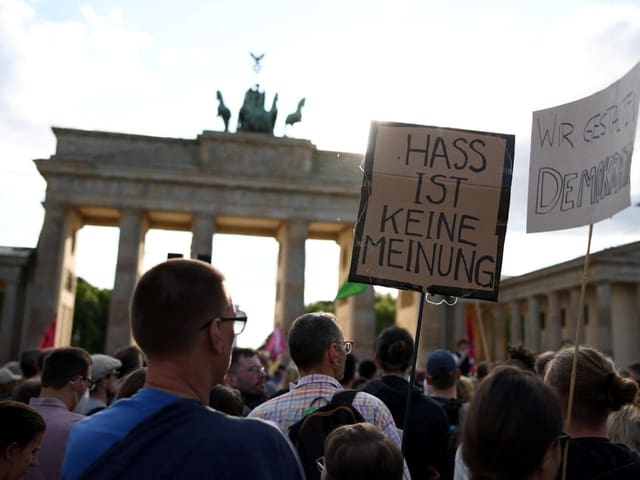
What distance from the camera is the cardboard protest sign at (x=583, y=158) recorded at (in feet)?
14.9

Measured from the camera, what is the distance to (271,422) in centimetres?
255

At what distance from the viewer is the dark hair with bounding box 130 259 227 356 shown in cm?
275

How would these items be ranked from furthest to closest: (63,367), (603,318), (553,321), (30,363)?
(553,321) < (603,318) < (30,363) < (63,367)

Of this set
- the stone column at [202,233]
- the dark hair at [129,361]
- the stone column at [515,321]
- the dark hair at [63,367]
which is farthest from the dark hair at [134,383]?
the stone column at [515,321]

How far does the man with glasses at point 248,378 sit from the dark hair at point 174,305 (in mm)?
5194

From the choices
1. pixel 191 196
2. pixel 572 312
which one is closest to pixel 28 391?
pixel 191 196

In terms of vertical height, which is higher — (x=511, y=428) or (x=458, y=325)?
(x=511, y=428)

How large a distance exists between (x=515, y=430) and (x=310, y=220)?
42.4 meters

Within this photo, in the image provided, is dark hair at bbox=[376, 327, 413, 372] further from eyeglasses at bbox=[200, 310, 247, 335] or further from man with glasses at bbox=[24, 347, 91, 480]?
eyeglasses at bbox=[200, 310, 247, 335]

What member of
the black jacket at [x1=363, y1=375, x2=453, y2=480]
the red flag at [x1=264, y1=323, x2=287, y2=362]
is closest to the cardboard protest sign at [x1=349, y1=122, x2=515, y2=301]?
the black jacket at [x1=363, y1=375, x2=453, y2=480]

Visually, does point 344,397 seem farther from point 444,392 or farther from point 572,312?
point 572,312

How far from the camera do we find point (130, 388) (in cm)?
549

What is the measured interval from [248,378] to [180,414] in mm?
5441

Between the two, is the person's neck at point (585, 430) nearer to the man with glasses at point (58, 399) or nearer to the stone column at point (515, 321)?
the man with glasses at point (58, 399)
